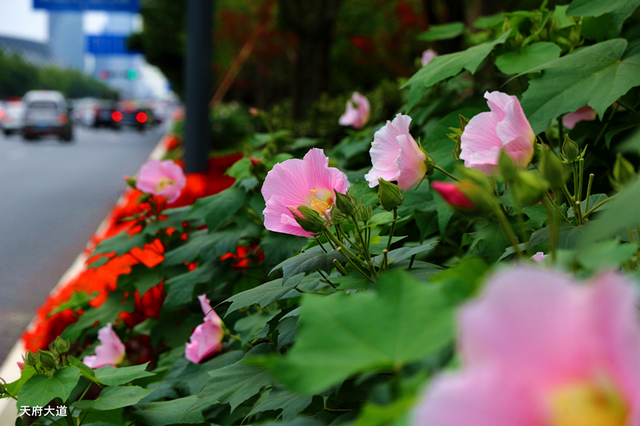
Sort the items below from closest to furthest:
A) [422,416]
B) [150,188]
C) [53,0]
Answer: [422,416]
[150,188]
[53,0]

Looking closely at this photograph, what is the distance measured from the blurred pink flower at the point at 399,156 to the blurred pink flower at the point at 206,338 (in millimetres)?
551

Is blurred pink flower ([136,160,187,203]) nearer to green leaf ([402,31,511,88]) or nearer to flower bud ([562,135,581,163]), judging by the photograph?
green leaf ([402,31,511,88])

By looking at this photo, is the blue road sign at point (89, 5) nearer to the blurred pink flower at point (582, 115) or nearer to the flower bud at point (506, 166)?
the blurred pink flower at point (582, 115)

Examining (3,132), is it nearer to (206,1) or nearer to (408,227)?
(206,1)

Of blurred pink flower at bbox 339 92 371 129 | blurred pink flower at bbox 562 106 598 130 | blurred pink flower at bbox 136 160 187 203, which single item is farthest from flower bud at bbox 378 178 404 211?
blurred pink flower at bbox 339 92 371 129

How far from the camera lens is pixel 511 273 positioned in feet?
1.06

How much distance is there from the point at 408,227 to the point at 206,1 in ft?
12.5

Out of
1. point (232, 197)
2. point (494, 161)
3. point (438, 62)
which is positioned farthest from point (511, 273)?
point (232, 197)

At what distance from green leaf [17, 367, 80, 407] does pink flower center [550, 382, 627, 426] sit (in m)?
0.87

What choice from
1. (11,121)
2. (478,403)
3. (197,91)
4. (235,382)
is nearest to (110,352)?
(235,382)

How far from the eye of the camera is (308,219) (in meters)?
0.79

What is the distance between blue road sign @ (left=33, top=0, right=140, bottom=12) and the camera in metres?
13.9

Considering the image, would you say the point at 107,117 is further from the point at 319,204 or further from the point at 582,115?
the point at 319,204

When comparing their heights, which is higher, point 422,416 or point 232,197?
point 422,416
